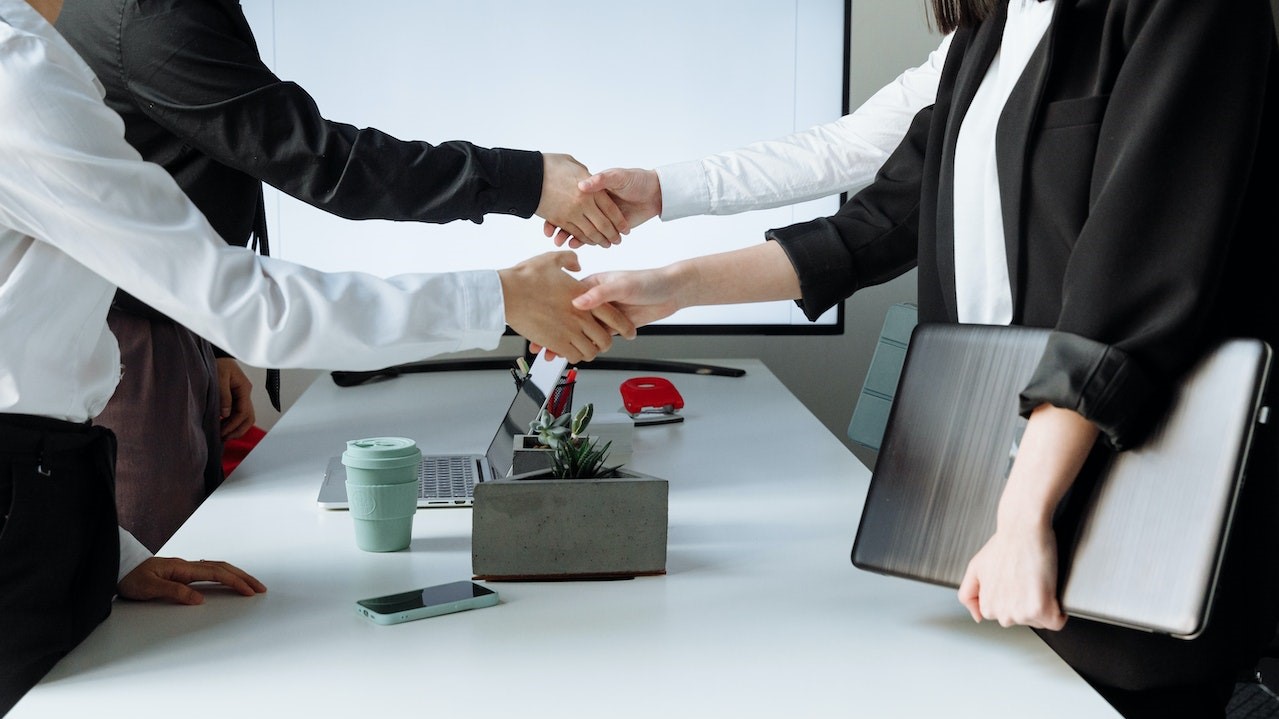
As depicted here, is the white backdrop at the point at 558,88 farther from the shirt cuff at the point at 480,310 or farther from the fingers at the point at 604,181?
the shirt cuff at the point at 480,310

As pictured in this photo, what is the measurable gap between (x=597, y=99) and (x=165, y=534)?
148 centimetres

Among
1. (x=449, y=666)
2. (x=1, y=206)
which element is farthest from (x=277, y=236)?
(x=449, y=666)

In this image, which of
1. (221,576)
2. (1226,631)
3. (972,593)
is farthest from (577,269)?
(1226,631)

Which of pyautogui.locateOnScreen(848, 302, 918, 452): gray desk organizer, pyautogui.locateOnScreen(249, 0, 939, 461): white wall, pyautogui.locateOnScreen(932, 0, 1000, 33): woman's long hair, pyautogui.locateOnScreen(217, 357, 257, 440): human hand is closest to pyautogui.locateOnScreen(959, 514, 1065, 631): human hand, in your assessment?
pyautogui.locateOnScreen(932, 0, 1000, 33): woman's long hair

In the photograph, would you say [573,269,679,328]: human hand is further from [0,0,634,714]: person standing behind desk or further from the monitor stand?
the monitor stand

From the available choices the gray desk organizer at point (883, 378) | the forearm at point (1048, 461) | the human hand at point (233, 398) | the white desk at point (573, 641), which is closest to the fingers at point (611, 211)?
the white desk at point (573, 641)

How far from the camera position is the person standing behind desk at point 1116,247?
0.90 metres

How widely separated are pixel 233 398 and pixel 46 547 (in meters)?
1.31

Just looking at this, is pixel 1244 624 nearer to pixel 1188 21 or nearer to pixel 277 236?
pixel 1188 21

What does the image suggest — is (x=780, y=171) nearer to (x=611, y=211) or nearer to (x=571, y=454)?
(x=611, y=211)

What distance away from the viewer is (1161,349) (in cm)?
89

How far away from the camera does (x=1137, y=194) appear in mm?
913

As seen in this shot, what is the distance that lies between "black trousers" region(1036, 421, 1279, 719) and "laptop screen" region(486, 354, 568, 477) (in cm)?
72

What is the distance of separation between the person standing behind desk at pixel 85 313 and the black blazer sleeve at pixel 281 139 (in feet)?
1.57
